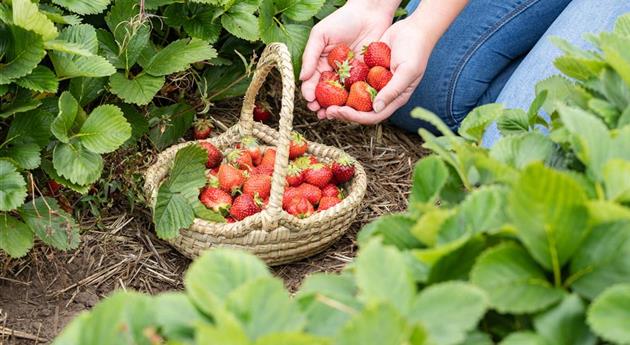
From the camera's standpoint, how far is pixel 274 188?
1774 mm

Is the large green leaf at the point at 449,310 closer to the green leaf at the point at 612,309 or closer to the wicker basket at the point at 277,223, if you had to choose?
the green leaf at the point at 612,309

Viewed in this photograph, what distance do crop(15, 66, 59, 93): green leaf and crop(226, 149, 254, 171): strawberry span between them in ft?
1.84

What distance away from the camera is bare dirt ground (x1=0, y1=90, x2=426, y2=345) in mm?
1734

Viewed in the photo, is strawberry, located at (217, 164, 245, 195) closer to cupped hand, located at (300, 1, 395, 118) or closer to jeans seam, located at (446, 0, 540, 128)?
cupped hand, located at (300, 1, 395, 118)

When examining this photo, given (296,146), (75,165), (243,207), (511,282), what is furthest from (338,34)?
(511,282)

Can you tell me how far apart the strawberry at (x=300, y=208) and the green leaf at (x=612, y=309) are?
4.60 feet

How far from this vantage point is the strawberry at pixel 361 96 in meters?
2.00

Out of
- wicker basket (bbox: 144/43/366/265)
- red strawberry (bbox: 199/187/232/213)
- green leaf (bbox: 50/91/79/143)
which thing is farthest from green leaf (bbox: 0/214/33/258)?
red strawberry (bbox: 199/187/232/213)

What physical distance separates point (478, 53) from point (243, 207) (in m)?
0.81

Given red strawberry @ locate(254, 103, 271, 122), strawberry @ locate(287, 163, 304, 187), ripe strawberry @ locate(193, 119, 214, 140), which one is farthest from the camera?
red strawberry @ locate(254, 103, 271, 122)

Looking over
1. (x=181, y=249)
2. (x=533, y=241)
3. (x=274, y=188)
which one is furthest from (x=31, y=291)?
(x=533, y=241)

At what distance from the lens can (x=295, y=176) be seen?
6.68ft

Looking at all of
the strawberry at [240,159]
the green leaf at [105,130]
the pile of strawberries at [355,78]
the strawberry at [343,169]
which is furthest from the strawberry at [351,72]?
the green leaf at [105,130]

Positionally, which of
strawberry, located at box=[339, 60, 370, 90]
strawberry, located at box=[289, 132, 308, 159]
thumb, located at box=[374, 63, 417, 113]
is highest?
thumb, located at box=[374, 63, 417, 113]
